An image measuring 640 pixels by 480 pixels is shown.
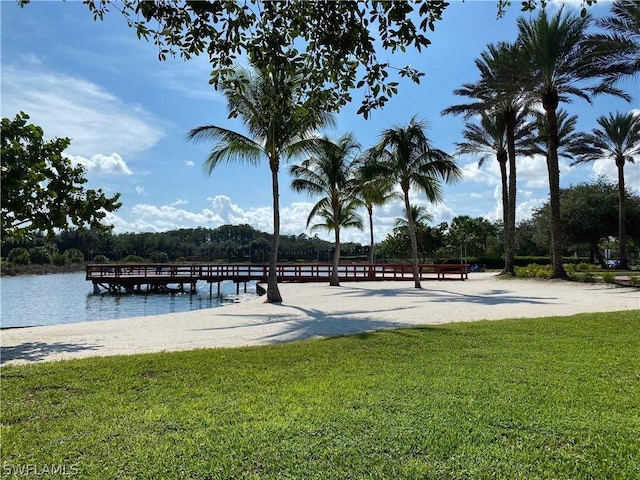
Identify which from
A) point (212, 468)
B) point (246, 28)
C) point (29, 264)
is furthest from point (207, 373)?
point (29, 264)

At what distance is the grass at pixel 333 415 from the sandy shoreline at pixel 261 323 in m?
1.96

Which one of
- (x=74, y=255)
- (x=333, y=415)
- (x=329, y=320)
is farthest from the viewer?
(x=74, y=255)

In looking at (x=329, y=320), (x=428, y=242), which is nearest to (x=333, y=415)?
(x=329, y=320)

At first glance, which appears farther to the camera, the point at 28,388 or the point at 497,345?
the point at 497,345

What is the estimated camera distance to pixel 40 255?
79250 millimetres

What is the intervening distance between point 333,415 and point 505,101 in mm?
24011

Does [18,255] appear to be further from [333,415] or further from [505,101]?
[333,415]

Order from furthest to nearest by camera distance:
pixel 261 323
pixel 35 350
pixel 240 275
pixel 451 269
Answer: 1. pixel 240 275
2. pixel 451 269
3. pixel 261 323
4. pixel 35 350

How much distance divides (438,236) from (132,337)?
1798 inches

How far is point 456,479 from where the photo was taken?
9.35 feet

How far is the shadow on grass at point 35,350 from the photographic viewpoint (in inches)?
282

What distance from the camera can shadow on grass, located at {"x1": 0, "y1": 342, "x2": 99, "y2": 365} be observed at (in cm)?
716

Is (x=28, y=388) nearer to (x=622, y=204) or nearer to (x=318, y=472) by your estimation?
(x=318, y=472)

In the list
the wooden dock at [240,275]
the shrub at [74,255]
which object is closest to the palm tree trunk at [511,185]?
the wooden dock at [240,275]
